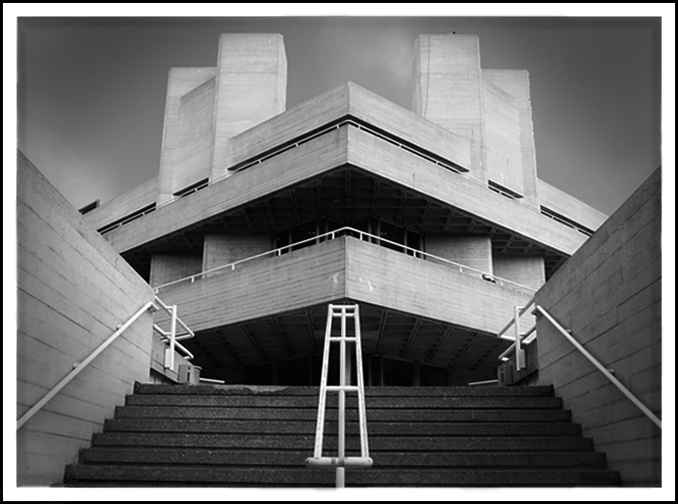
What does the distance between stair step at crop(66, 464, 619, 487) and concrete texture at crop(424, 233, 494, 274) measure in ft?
48.2

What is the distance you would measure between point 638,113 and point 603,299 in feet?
5.63

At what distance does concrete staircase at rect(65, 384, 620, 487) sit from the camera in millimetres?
5078

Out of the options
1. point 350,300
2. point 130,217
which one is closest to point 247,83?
point 130,217

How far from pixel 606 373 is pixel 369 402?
7.49 feet

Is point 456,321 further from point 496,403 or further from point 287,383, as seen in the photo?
point 496,403

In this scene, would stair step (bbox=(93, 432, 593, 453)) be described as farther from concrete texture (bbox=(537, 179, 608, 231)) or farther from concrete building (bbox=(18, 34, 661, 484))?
concrete texture (bbox=(537, 179, 608, 231))

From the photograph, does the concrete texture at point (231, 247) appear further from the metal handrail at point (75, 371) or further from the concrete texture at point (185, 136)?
the metal handrail at point (75, 371)

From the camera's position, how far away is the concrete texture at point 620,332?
4.77m

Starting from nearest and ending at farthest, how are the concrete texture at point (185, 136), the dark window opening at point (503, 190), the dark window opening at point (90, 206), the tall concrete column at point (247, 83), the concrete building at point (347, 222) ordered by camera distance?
the concrete building at point (347, 222), the tall concrete column at point (247, 83), the dark window opening at point (503, 190), the concrete texture at point (185, 136), the dark window opening at point (90, 206)

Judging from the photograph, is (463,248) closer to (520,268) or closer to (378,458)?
(520,268)

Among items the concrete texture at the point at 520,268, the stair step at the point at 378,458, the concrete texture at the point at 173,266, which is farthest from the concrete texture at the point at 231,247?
the stair step at the point at 378,458

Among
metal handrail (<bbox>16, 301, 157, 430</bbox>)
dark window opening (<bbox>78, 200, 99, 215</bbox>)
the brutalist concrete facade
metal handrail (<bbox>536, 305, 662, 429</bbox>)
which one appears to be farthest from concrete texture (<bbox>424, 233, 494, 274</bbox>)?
dark window opening (<bbox>78, 200, 99, 215</bbox>)

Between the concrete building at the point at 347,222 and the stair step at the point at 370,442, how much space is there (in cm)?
141

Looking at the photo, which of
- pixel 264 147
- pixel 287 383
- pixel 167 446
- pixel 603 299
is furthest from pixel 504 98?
pixel 167 446
